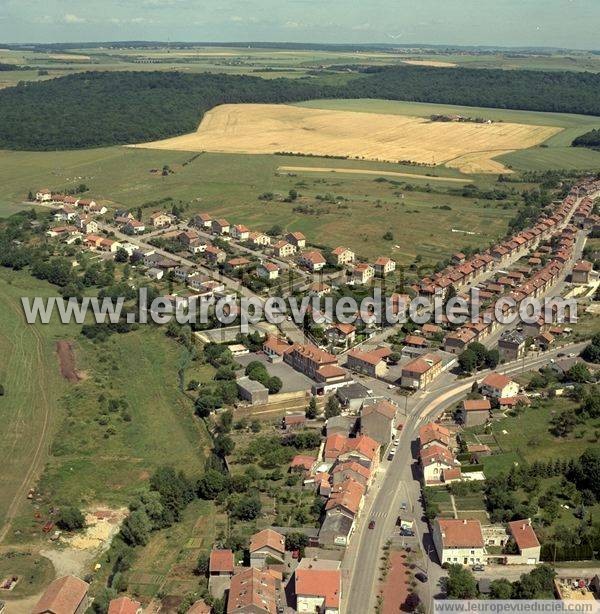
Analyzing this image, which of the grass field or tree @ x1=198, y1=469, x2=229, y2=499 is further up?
the grass field

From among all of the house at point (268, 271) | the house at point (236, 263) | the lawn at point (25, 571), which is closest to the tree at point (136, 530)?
the lawn at point (25, 571)

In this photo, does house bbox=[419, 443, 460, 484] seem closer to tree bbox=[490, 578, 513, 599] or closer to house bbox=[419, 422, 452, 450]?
house bbox=[419, 422, 452, 450]

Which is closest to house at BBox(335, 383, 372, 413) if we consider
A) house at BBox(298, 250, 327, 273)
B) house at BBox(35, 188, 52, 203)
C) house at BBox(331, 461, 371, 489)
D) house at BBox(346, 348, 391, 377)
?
house at BBox(346, 348, 391, 377)

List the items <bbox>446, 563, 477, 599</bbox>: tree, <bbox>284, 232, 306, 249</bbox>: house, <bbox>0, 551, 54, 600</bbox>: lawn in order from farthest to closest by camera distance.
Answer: <bbox>284, 232, 306, 249</bbox>: house, <bbox>0, 551, 54, 600</bbox>: lawn, <bbox>446, 563, 477, 599</bbox>: tree

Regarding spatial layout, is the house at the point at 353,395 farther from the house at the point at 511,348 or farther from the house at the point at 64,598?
the house at the point at 64,598

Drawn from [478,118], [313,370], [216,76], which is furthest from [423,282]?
[216,76]

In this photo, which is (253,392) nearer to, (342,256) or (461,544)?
(461,544)
